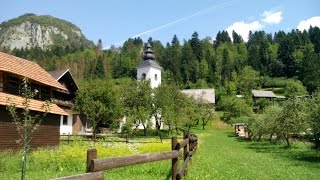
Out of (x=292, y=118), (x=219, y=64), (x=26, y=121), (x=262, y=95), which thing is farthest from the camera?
(x=219, y=64)

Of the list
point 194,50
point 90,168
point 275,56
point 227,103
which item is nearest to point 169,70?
point 194,50

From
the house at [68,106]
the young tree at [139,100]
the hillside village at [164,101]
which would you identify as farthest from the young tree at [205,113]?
the house at [68,106]

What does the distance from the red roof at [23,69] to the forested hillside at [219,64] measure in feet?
299

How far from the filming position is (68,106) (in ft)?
170

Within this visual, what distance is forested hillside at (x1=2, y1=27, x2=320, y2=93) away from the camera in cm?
12719

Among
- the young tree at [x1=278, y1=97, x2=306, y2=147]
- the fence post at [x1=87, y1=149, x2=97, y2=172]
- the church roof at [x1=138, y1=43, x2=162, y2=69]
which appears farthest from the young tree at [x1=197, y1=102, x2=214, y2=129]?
the fence post at [x1=87, y1=149, x2=97, y2=172]

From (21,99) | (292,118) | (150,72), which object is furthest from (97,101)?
(150,72)

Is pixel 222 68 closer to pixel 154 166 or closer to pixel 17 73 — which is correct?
pixel 17 73

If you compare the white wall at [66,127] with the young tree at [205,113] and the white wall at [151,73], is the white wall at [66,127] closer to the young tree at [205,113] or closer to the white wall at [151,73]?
the white wall at [151,73]

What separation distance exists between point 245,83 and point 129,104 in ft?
222

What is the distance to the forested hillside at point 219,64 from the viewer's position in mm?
127188

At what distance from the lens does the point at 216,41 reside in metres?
188

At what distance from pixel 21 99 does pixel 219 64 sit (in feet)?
402

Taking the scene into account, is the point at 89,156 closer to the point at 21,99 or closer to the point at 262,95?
the point at 21,99
